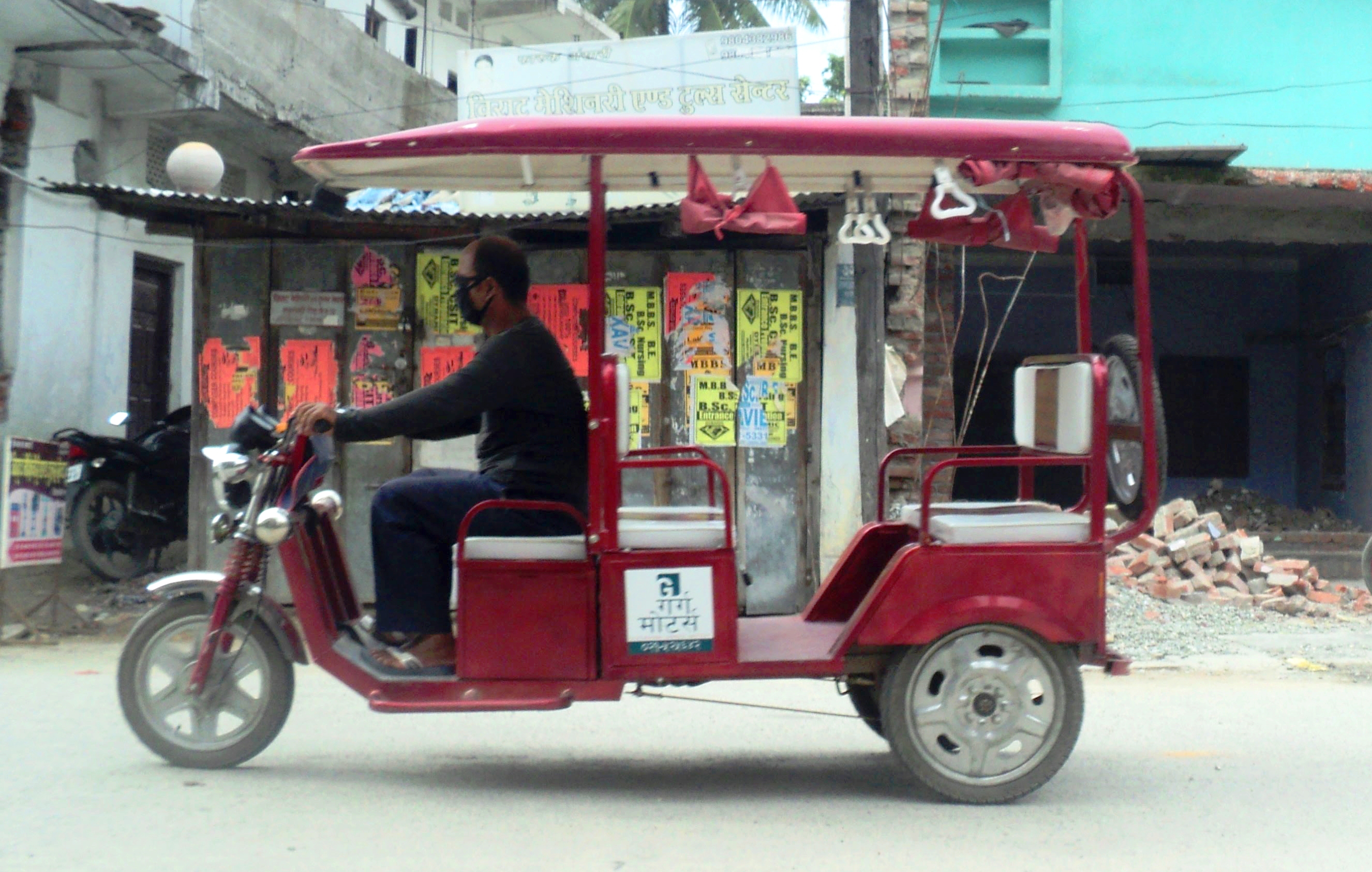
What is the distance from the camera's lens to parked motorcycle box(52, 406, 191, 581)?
9281 millimetres

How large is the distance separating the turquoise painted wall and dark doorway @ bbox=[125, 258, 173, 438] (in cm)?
747

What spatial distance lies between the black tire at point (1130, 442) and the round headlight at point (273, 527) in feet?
9.18

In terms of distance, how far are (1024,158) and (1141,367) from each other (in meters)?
0.80

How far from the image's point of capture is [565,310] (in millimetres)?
8711

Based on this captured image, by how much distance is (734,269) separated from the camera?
28.7ft

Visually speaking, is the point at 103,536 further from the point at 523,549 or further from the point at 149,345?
the point at 523,549

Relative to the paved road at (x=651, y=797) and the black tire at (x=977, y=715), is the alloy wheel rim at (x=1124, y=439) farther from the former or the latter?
the paved road at (x=651, y=797)

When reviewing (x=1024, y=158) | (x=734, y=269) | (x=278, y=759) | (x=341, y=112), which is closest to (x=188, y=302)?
(x=341, y=112)

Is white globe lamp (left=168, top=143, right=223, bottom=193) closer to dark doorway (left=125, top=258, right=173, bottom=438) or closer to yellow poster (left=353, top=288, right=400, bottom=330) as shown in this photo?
yellow poster (left=353, top=288, right=400, bottom=330)

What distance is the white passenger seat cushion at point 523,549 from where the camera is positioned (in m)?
4.24

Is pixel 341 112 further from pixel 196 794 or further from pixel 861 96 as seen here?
pixel 196 794

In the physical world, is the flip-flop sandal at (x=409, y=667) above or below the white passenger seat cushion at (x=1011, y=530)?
below

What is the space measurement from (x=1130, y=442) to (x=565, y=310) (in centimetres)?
496

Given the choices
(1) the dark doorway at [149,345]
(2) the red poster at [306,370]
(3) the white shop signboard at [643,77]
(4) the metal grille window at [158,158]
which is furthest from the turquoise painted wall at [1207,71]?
(1) the dark doorway at [149,345]
